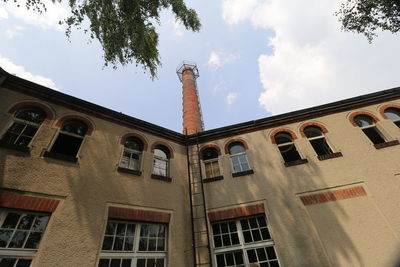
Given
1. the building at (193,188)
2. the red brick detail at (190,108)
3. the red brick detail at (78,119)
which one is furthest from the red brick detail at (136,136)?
the red brick detail at (190,108)

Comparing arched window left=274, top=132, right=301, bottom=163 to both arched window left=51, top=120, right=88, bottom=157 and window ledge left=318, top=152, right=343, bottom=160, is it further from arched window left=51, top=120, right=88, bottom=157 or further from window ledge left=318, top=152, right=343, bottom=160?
Answer: arched window left=51, top=120, right=88, bottom=157

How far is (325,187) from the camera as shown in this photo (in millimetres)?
7352

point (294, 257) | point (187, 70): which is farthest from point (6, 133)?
point (187, 70)

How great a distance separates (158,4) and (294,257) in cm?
979

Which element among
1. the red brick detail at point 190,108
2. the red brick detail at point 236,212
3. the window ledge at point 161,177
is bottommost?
the red brick detail at point 236,212

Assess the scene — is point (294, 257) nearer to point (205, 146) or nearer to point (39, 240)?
point (205, 146)

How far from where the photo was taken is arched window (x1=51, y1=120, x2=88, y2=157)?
6.89m

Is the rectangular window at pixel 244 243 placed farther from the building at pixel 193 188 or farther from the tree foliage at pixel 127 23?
the tree foliage at pixel 127 23

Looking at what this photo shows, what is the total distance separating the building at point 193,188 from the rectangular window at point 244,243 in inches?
1.3

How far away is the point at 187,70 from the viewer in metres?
25.3

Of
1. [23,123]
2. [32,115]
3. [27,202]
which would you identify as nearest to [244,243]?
[27,202]

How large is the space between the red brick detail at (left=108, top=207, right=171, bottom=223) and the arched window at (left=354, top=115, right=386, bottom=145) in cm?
907

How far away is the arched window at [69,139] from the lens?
689 cm

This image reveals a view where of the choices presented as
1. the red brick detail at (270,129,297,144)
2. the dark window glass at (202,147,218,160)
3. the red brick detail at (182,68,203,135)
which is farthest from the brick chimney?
the red brick detail at (270,129,297,144)
